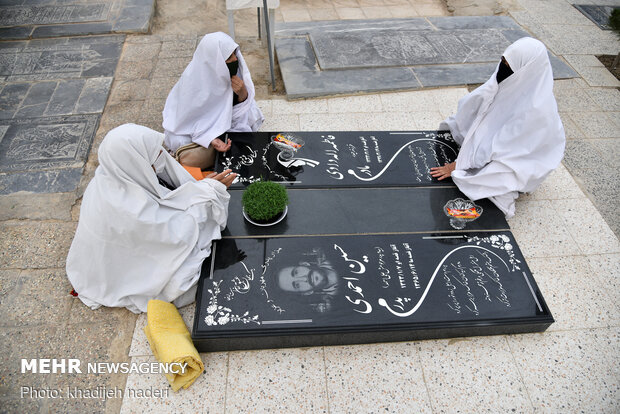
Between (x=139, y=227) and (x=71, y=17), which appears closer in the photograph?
(x=139, y=227)

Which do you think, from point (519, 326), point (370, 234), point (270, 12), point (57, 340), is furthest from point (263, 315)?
point (270, 12)

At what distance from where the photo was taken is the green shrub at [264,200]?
3.30 m

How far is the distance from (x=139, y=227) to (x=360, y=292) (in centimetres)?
166

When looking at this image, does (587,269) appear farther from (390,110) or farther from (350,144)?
(390,110)

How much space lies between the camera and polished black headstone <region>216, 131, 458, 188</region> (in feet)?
12.7

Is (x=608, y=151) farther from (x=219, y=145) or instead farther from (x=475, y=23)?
(x=219, y=145)

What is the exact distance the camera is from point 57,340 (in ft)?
10.1

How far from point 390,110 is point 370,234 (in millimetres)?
2310

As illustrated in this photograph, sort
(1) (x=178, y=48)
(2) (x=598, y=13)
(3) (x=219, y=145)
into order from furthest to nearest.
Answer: (2) (x=598, y=13), (1) (x=178, y=48), (3) (x=219, y=145)

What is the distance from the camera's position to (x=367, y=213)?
3582 mm

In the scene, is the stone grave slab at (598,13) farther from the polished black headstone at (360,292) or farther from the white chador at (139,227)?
the white chador at (139,227)

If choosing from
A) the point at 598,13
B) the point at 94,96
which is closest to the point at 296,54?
the point at 94,96

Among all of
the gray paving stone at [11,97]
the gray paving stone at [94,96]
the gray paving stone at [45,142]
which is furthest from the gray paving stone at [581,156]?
the gray paving stone at [11,97]

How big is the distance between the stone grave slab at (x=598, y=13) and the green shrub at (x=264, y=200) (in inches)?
259
